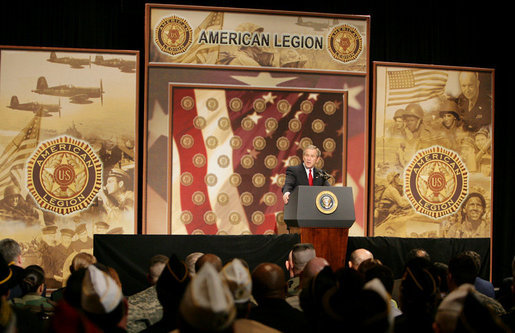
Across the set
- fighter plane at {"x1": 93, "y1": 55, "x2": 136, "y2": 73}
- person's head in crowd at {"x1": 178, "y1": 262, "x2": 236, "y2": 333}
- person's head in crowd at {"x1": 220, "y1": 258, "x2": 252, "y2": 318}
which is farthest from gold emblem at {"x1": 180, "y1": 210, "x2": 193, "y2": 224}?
person's head in crowd at {"x1": 178, "y1": 262, "x2": 236, "y2": 333}

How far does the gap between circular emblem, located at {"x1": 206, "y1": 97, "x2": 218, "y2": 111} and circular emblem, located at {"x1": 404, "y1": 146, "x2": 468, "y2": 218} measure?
285 cm

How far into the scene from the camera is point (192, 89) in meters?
7.28

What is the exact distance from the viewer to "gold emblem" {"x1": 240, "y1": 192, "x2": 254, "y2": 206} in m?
7.23

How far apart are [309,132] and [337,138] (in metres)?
0.40

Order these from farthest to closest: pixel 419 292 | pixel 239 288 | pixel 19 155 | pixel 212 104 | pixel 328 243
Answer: pixel 212 104
pixel 19 155
pixel 328 243
pixel 419 292
pixel 239 288

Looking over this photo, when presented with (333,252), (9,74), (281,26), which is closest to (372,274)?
(333,252)

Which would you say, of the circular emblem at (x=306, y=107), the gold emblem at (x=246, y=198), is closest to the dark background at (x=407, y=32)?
the circular emblem at (x=306, y=107)

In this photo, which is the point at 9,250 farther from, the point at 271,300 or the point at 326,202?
the point at 326,202

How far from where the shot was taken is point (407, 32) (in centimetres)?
800

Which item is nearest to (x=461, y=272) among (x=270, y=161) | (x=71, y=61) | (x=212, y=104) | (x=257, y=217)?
(x=257, y=217)

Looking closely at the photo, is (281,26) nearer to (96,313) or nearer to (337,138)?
(337,138)

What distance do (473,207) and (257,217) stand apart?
3.14 m

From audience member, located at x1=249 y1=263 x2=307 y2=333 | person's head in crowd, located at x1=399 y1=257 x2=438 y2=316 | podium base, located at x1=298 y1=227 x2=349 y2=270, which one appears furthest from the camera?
podium base, located at x1=298 y1=227 x2=349 y2=270

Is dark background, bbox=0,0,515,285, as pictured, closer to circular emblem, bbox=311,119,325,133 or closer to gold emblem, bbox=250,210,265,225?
circular emblem, bbox=311,119,325,133
